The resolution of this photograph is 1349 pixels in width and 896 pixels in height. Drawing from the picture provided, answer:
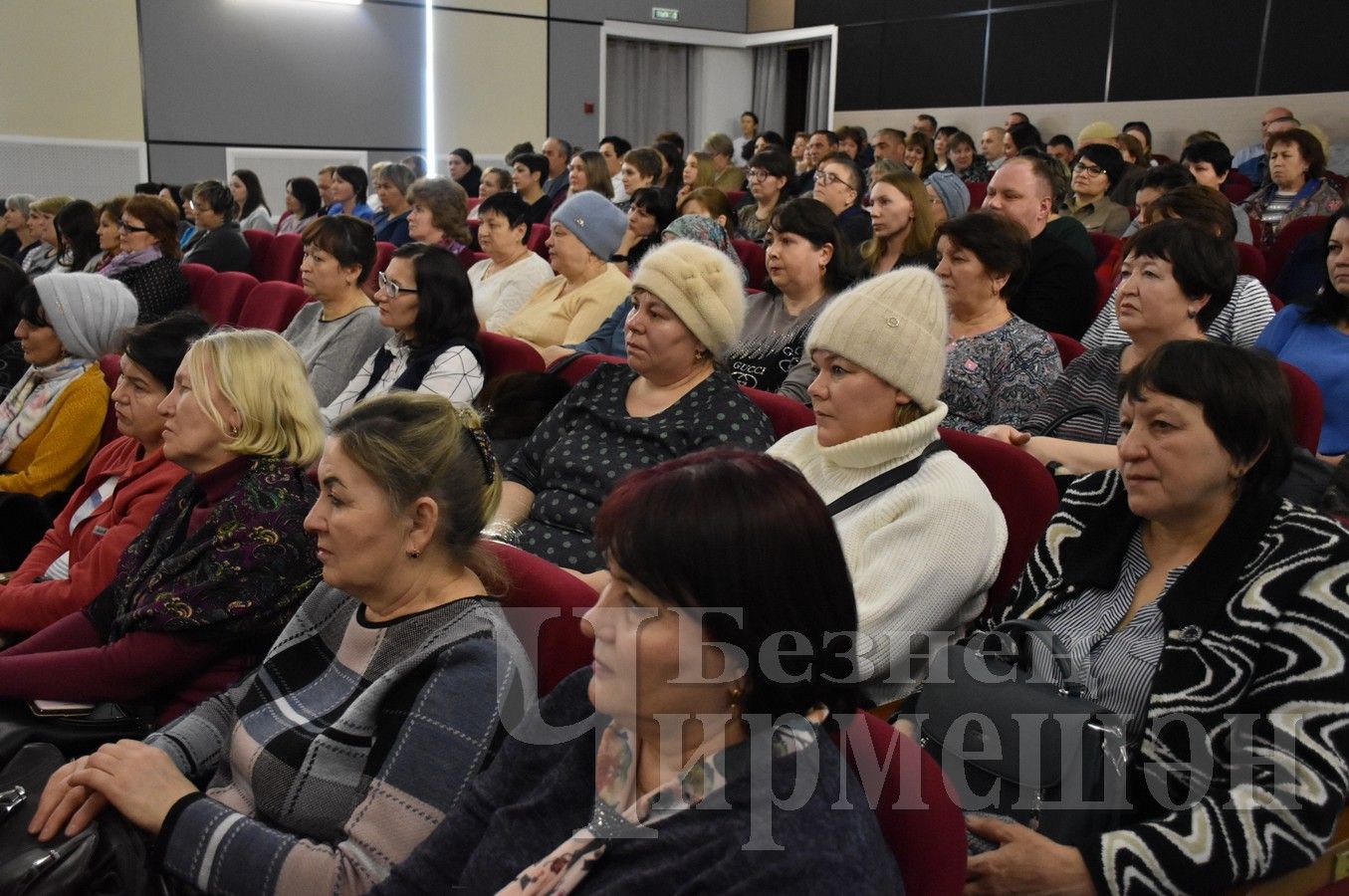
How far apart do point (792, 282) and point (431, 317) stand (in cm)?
112

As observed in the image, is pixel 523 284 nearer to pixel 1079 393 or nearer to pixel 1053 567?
pixel 1079 393

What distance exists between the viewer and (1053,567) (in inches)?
71.1

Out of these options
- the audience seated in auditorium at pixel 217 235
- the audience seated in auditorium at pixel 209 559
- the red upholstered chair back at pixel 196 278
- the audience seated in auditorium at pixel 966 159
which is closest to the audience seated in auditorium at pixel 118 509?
the audience seated in auditorium at pixel 209 559

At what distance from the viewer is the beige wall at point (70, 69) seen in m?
9.65

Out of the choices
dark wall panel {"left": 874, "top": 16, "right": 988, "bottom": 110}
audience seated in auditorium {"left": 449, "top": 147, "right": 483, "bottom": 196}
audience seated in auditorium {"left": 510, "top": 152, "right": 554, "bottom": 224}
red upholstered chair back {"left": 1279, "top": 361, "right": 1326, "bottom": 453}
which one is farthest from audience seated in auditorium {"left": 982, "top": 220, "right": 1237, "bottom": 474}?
dark wall panel {"left": 874, "top": 16, "right": 988, "bottom": 110}

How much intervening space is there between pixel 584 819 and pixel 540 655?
14.9 inches

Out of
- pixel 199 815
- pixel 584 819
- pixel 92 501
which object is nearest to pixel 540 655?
pixel 584 819

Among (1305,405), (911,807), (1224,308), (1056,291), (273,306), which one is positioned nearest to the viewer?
(911,807)

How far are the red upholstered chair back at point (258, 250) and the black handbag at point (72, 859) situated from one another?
542 cm

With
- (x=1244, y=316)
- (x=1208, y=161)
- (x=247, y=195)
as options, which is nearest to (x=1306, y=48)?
(x=1208, y=161)

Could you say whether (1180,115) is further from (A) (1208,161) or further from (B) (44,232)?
(B) (44,232)

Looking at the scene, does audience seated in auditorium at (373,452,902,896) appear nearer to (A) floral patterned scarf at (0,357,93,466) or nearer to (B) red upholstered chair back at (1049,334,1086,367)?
(B) red upholstered chair back at (1049,334,1086,367)

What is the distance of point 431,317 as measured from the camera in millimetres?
3359

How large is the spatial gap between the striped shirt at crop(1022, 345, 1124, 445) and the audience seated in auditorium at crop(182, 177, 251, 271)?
4.89 metres
